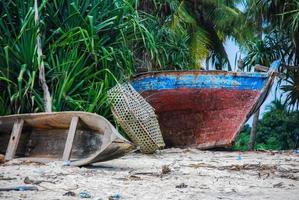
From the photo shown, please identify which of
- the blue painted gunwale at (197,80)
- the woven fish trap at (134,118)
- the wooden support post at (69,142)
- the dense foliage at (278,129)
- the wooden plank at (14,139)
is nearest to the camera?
the wooden support post at (69,142)

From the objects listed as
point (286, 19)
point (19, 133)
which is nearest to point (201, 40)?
point (286, 19)

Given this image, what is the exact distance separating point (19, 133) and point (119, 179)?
150cm

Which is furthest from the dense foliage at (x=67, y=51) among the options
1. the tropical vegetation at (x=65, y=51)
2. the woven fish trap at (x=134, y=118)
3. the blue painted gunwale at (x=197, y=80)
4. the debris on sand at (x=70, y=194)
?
the debris on sand at (x=70, y=194)

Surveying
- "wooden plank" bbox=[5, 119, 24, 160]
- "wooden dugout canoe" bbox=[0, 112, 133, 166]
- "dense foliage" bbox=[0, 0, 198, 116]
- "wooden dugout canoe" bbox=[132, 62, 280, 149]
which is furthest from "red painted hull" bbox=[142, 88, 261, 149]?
"wooden plank" bbox=[5, 119, 24, 160]

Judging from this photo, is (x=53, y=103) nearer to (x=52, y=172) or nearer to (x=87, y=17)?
(x=87, y=17)

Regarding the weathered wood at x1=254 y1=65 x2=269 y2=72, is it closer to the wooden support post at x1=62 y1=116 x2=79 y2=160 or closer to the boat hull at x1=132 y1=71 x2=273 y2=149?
the boat hull at x1=132 y1=71 x2=273 y2=149

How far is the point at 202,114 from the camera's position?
754 cm

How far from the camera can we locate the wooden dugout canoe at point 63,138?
380 centimetres

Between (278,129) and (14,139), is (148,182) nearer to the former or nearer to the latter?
(14,139)

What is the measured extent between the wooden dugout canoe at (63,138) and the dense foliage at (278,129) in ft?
31.3

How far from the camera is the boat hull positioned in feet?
23.7

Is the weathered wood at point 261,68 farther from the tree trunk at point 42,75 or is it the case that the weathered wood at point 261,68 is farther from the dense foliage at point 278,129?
the dense foliage at point 278,129

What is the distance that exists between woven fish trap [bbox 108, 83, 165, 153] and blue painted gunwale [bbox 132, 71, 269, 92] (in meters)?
1.31

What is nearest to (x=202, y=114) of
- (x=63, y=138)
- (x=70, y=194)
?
(x=63, y=138)
